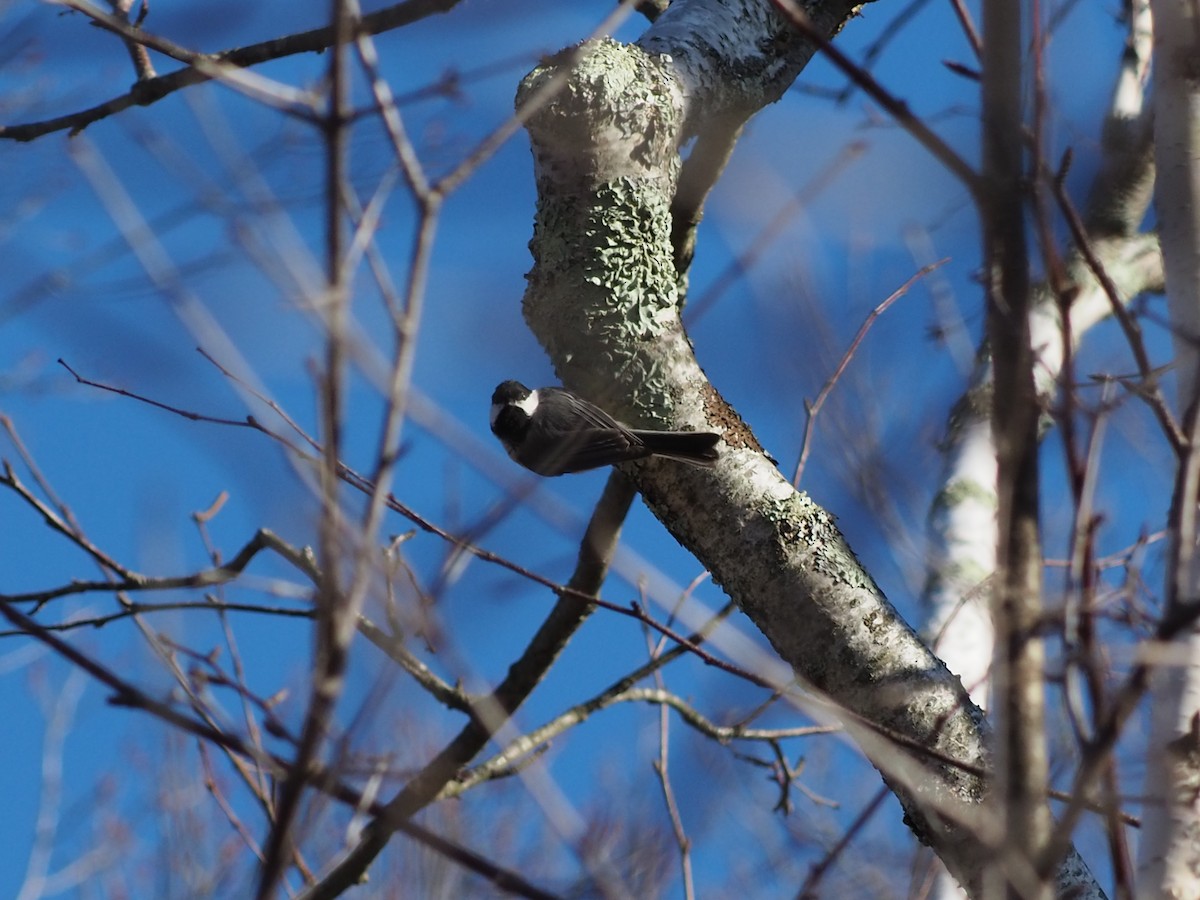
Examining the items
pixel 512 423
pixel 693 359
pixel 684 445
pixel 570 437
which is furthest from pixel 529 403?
pixel 570 437

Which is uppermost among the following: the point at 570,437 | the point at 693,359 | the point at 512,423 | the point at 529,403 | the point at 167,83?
the point at 529,403

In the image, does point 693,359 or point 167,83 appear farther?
point 167,83

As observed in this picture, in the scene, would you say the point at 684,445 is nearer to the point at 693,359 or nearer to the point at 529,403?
the point at 693,359

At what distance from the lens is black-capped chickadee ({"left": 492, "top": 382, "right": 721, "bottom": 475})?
2445 millimetres

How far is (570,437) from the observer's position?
67.3 inches

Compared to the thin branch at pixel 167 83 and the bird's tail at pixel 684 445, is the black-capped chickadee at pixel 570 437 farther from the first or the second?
the thin branch at pixel 167 83

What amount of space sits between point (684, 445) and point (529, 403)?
1.99 meters

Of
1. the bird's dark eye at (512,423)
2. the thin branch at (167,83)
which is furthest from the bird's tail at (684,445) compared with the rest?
the bird's dark eye at (512,423)

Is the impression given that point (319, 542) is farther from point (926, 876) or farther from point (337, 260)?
point (926, 876)

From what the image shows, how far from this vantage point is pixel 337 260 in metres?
0.95

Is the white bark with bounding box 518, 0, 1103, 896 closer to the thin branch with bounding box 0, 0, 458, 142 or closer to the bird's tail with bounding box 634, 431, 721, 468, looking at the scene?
the bird's tail with bounding box 634, 431, 721, 468

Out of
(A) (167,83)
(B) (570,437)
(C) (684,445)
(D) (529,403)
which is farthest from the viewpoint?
(D) (529,403)

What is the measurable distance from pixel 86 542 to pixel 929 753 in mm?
1918

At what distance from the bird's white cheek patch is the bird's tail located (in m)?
1.76
